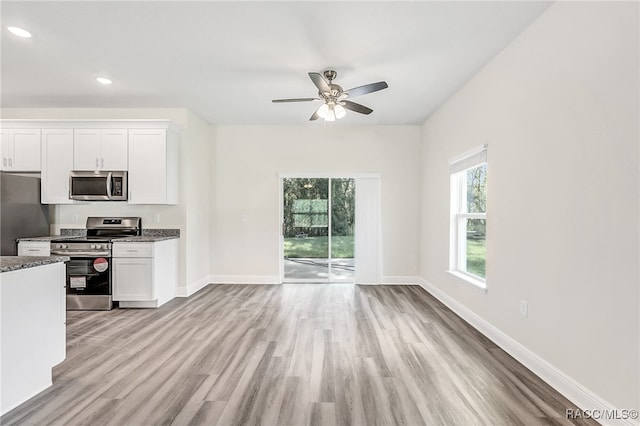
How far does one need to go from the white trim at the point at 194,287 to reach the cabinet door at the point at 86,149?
2099 millimetres

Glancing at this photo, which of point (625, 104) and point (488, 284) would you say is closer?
point (625, 104)

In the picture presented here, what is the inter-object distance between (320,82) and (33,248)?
4.21 m

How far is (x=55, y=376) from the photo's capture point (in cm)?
241

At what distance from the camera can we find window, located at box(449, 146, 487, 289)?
355 cm

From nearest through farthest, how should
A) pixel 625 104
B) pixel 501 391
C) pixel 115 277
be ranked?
pixel 625 104 < pixel 501 391 < pixel 115 277

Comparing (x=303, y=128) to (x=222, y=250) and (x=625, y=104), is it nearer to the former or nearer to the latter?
(x=222, y=250)

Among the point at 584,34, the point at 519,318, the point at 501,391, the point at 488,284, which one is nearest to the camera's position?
the point at 584,34

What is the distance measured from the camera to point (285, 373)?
248cm

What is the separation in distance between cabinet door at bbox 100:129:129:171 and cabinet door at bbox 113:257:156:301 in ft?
4.31

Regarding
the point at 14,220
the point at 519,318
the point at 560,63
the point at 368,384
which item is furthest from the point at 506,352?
the point at 14,220

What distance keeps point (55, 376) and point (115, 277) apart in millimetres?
1914

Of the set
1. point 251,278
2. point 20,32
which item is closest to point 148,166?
point 20,32

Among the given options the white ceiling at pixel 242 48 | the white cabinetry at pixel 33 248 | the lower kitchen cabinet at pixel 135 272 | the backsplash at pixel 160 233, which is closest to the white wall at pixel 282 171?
the backsplash at pixel 160 233

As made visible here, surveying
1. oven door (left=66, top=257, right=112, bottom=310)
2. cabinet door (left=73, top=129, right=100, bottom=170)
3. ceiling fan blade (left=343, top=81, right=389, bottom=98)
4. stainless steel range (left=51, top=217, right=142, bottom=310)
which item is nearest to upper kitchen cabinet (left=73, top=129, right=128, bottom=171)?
cabinet door (left=73, top=129, right=100, bottom=170)
